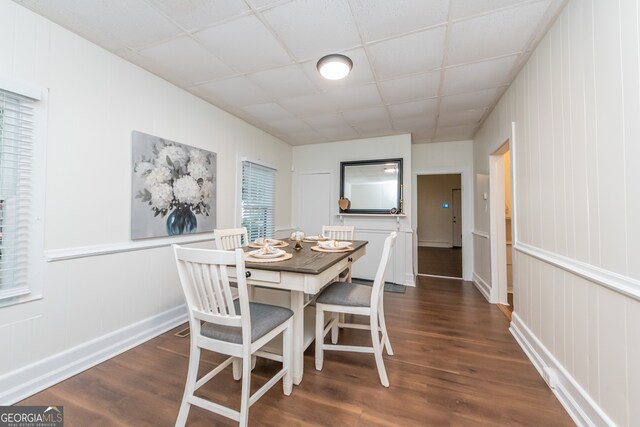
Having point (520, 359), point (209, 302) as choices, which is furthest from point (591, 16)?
point (209, 302)

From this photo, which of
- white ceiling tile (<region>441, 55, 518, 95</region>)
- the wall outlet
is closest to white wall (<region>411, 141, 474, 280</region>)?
white ceiling tile (<region>441, 55, 518, 95</region>)

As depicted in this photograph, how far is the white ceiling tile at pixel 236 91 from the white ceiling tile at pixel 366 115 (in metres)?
1.13

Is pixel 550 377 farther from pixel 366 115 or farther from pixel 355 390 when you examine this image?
pixel 366 115

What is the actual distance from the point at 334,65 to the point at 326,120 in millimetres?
1598

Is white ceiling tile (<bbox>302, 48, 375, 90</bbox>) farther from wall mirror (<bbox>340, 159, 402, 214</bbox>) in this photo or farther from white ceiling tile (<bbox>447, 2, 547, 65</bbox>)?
wall mirror (<bbox>340, 159, 402, 214</bbox>)

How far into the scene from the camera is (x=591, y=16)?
1371 mm

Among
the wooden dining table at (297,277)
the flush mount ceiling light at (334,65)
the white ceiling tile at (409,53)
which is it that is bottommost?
the wooden dining table at (297,277)

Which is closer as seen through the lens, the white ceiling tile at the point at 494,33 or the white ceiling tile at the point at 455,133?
the white ceiling tile at the point at 494,33

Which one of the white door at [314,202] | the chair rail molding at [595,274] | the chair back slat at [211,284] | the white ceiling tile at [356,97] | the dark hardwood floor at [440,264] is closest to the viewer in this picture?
the chair rail molding at [595,274]

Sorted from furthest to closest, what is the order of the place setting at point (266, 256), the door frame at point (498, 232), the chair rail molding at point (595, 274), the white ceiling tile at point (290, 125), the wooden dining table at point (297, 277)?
the white ceiling tile at point (290, 125)
the door frame at point (498, 232)
the place setting at point (266, 256)
the wooden dining table at point (297, 277)
the chair rail molding at point (595, 274)

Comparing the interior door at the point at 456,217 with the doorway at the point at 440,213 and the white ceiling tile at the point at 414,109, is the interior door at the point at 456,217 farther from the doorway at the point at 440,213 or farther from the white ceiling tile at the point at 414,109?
the white ceiling tile at the point at 414,109

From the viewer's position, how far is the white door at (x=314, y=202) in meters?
4.77

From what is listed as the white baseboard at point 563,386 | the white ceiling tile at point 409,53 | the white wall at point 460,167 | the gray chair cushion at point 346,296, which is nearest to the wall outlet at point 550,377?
the white baseboard at point 563,386

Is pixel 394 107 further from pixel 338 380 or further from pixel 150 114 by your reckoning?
pixel 338 380
